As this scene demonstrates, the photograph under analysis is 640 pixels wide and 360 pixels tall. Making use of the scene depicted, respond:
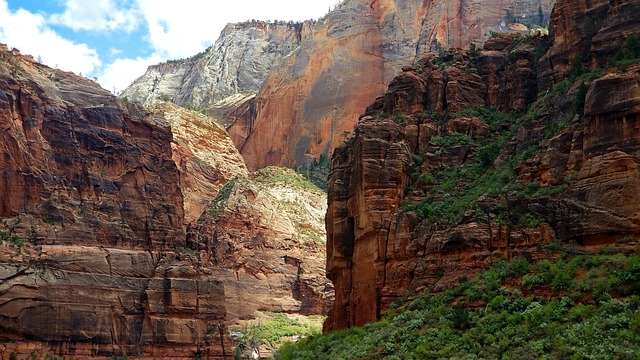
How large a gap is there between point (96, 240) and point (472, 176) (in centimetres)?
4863

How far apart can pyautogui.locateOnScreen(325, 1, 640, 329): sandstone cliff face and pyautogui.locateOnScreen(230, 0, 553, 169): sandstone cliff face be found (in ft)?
225

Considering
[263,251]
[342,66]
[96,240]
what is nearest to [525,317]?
[96,240]

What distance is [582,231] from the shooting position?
5269cm

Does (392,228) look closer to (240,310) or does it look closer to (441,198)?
(441,198)

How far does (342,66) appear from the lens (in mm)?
159625

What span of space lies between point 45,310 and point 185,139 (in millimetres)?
58030

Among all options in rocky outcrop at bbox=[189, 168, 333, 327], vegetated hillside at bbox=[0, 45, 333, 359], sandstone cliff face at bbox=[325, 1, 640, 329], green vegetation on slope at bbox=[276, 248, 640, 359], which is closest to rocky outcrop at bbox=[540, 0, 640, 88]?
sandstone cliff face at bbox=[325, 1, 640, 329]

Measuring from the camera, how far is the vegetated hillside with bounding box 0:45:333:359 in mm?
95438

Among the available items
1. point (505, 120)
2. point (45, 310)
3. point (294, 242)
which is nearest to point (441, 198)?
point (505, 120)

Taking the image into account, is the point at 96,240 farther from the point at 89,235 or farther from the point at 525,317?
the point at 525,317

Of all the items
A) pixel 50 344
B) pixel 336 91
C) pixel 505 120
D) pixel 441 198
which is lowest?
pixel 50 344

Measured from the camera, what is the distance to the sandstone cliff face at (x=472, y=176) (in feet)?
173

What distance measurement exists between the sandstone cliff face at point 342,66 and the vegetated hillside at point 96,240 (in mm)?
40680

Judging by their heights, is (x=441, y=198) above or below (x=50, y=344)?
above
